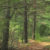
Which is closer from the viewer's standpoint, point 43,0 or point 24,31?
point 43,0

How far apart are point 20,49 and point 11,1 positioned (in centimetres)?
678

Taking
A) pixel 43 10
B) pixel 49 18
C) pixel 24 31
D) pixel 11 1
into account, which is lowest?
pixel 24 31

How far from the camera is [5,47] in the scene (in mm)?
12297

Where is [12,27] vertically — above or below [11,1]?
below

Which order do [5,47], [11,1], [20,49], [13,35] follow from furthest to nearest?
[13,35] < [20,49] < [5,47] < [11,1]

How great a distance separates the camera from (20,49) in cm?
1309

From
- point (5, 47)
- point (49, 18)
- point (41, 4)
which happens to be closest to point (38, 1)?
point (41, 4)

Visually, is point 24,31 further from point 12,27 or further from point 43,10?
point 43,10

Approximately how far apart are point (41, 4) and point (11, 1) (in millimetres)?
3792

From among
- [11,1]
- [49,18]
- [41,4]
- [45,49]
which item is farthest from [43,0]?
[49,18]

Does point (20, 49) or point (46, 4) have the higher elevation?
point (46, 4)

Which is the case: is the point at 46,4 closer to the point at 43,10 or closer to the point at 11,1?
the point at 43,10

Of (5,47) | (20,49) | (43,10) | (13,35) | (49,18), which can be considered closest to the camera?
(43,10)

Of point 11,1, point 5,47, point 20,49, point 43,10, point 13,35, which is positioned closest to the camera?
point 11,1
